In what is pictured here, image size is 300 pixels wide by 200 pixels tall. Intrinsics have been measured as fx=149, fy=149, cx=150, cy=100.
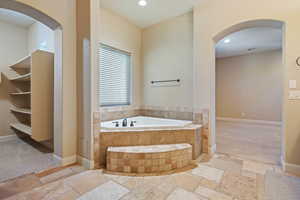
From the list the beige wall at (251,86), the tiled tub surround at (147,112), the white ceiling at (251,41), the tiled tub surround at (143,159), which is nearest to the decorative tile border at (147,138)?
the tiled tub surround at (143,159)

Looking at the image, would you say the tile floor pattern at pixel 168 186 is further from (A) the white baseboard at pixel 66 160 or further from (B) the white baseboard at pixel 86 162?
(A) the white baseboard at pixel 66 160

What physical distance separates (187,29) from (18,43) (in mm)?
3807

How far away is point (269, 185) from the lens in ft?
5.29

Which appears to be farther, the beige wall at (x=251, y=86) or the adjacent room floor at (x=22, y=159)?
the beige wall at (x=251, y=86)

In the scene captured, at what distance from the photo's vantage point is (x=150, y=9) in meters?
2.79

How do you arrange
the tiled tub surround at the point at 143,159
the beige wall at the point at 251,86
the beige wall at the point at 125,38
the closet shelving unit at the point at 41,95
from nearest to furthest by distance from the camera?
the tiled tub surround at the point at 143,159 < the closet shelving unit at the point at 41,95 < the beige wall at the point at 125,38 < the beige wall at the point at 251,86

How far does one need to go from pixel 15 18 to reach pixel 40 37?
2.34 feet

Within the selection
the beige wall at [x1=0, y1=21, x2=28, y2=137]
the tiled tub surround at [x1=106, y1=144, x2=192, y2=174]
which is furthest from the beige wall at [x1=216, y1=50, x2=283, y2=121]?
the beige wall at [x1=0, y1=21, x2=28, y2=137]

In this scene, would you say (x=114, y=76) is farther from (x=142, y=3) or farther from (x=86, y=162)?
(x=86, y=162)

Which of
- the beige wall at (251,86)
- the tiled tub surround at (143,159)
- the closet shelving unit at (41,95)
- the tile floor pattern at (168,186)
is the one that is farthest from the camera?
the beige wall at (251,86)

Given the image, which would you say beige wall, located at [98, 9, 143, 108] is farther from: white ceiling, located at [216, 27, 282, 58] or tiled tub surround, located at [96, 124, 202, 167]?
white ceiling, located at [216, 27, 282, 58]

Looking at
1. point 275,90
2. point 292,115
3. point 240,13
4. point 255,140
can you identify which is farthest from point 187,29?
point 275,90

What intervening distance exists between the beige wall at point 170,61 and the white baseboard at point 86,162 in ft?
6.01

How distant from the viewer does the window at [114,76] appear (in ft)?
9.62
